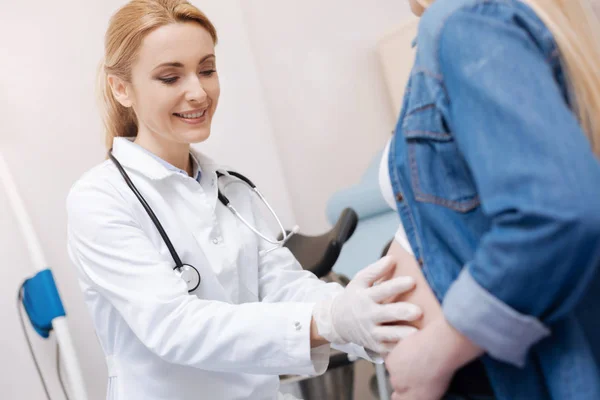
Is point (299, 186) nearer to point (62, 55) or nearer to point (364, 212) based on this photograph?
point (364, 212)

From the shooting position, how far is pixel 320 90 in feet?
9.30

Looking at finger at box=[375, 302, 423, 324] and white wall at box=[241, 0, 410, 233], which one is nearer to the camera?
finger at box=[375, 302, 423, 324]

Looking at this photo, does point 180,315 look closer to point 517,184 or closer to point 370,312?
point 370,312

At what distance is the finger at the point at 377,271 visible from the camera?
2.64ft

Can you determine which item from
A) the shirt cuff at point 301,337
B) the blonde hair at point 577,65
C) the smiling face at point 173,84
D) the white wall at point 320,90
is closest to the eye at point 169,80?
the smiling face at point 173,84

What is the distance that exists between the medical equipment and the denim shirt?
1.45 m

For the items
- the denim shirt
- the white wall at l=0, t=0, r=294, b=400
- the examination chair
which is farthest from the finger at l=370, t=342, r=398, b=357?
the white wall at l=0, t=0, r=294, b=400

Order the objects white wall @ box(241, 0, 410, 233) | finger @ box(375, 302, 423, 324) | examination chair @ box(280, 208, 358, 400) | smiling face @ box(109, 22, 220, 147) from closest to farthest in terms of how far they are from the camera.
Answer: finger @ box(375, 302, 423, 324) < smiling face @ box(109, 22, 220, 147) < examination chair @ box(280, 208, 358, 400) < white wall @ box(241, 0, 410, 233)

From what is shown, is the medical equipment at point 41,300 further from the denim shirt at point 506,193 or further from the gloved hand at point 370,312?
the denim shirt at point 506,193

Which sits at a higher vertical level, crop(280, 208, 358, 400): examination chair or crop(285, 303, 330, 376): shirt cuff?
crop(285, 303, 330, 376): shirt cuff

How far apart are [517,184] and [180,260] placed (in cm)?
77

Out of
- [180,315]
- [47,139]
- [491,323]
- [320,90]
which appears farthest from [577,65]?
[320,90]

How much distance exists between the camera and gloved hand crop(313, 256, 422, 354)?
74 cm

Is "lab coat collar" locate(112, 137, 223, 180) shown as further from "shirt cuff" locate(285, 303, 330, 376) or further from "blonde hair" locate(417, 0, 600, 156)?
"blonde hair" locate(417, 0, 600, 156)
